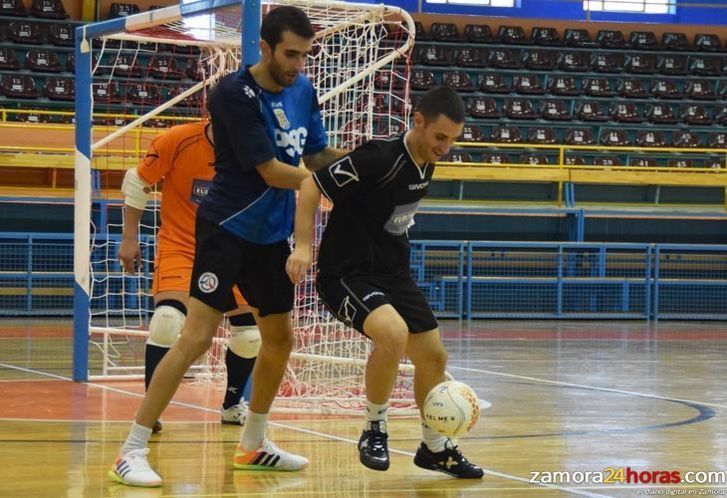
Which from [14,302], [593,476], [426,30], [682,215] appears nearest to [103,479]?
[593,476]

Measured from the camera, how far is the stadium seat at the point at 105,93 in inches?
730

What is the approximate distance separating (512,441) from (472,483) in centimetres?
123

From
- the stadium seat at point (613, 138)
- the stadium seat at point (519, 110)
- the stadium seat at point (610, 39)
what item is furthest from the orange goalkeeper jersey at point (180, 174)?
the stadium seat at point (610, 39)

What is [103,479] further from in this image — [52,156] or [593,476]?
[52,156]

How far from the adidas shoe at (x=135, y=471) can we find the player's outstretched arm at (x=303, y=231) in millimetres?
907

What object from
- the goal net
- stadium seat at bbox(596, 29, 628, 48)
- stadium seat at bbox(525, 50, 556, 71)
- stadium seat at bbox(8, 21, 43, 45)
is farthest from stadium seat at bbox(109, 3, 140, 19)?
the goal net

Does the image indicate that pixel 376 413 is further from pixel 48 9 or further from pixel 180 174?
pixel 48 9

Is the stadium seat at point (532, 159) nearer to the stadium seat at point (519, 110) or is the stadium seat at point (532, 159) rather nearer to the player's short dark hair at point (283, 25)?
the stadium seat at point (519, 110)

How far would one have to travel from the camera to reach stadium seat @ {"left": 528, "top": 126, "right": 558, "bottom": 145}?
2198 centimetres

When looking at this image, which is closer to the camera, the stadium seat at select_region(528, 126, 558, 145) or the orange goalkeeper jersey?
the orange goalkeeper jersey

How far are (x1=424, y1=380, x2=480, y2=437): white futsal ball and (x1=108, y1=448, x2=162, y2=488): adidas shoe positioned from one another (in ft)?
3.59

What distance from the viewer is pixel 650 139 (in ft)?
74.7

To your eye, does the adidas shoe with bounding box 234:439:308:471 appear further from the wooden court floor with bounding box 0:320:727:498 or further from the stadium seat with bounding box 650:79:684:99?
the stadium seat with bounding box 650:79:684:99

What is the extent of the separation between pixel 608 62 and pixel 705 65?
2124 millimetres
